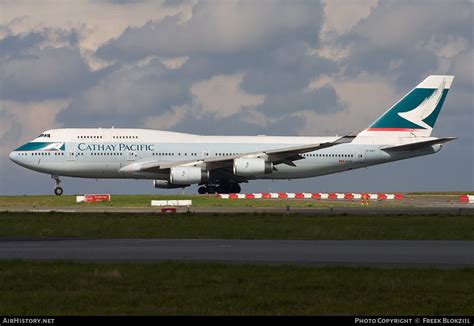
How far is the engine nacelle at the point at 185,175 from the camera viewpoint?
196ft

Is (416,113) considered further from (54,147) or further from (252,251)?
(252,251)

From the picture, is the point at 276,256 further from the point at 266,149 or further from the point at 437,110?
the point at 437,110

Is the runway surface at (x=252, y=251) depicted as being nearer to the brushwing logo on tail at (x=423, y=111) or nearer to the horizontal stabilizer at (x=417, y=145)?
the horizontal stabilizer at (x=417, y=145)

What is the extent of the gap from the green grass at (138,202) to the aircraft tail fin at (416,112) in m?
12.4

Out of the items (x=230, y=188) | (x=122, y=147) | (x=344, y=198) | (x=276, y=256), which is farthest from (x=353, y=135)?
(x=276, y=256)

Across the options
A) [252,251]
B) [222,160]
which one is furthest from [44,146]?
[252,251]

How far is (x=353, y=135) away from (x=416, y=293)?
46956 mm

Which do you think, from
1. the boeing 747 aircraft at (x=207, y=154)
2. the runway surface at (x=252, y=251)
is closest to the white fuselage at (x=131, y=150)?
the boeing 747 aircraft at (x=207, y=154)

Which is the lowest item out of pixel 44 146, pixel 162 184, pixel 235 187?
pixel 235 187

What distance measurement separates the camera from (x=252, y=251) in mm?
24938

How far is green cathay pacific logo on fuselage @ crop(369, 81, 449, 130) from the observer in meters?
69.2

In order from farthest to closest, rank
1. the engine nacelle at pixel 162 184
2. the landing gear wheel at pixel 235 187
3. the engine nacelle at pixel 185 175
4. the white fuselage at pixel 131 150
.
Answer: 1. the landing gear wheel at pixel 235 187
2. the engine nacelle at pixel 162 184
3. the white fuselage at pixel 131 150
4. the engine nacelle at pixel 185 175

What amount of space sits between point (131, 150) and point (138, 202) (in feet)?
22.0
